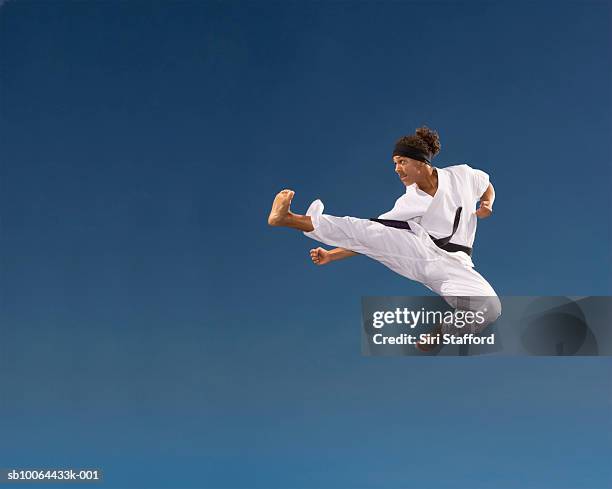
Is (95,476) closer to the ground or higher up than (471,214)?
closer to the ground

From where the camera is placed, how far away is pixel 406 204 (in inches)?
167

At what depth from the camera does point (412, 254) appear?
4.23 metres

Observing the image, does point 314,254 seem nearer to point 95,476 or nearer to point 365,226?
point 365,226

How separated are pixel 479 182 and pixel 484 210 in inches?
6.5

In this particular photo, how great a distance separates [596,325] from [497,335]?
0.64 meters

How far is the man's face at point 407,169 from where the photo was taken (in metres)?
4.32

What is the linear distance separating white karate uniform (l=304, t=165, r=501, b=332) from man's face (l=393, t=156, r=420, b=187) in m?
0.05

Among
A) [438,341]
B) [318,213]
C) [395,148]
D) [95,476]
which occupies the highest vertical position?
[395,148]

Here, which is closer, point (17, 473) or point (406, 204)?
point (406, 204)

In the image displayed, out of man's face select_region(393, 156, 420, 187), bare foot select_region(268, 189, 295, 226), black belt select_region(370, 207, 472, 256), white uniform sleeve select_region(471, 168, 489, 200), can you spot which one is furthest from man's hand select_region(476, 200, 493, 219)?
bare foot select_region(268, 189, 295, 226)

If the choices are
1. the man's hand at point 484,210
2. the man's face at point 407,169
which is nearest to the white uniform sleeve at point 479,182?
the man's hand at point 484,210

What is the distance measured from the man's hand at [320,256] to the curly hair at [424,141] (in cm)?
Result: 76

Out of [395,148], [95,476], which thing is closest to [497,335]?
[395,148]

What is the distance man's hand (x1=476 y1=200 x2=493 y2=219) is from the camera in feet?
14.5
